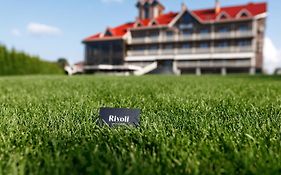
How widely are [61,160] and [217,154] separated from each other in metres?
0.85

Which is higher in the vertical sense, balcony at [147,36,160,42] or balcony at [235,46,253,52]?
balcony at [147,36,160,42]

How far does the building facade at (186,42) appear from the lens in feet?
166

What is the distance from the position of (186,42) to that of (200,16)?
5.71 m

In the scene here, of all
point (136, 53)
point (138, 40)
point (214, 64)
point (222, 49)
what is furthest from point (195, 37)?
point (136, 53)

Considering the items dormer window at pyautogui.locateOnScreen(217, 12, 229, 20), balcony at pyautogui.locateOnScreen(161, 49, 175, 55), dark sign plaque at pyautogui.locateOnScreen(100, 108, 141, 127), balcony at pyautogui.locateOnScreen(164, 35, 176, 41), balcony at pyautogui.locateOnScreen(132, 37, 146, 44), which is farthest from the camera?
balcony at pyautogui.locateOnScreen(132, 37, 146, 44)

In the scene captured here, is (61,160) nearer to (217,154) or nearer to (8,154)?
(8,154)

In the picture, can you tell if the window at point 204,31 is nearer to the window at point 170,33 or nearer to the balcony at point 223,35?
the balcony at point 223,35

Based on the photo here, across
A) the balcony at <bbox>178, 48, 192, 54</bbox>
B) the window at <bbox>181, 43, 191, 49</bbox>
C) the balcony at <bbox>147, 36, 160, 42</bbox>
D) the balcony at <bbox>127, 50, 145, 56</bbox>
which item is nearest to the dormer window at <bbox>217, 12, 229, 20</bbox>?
the window at <bbox>181, 43, 191, 49</bbox>

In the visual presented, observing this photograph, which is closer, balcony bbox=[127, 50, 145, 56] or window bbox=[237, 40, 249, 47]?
window bbox=[237, 40, 249, 47]

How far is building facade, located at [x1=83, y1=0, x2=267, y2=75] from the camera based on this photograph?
5050 cm

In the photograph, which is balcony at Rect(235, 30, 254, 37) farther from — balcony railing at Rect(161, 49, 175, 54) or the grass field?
the grass field

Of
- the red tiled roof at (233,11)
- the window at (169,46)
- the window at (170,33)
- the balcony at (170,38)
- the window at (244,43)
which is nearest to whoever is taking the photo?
the window at (244,43)

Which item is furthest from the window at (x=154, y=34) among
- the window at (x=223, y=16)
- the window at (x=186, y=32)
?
the window at (x=223, y=16)

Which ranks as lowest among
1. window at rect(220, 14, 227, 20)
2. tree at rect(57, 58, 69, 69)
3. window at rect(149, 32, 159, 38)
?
tree at rect(57, 58, 69, 69)
